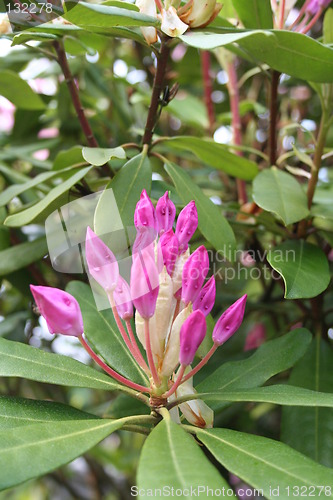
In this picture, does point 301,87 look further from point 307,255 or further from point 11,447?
point 11,447

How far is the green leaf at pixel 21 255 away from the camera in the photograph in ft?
3.12

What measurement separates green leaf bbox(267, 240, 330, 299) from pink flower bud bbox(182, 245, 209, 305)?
0.13m

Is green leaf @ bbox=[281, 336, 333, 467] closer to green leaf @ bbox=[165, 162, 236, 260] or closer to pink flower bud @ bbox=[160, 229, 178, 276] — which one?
green leaf @ bbox=[165, 162, 236, 260]

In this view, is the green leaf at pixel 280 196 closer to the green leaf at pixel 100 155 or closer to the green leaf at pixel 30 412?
the green leaf at pixel 100 155

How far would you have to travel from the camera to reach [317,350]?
106 cm

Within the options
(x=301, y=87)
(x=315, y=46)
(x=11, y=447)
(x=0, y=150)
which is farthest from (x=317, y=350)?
(x=301, y=87)

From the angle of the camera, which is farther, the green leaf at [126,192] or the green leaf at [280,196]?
the green leaf at [280,196]

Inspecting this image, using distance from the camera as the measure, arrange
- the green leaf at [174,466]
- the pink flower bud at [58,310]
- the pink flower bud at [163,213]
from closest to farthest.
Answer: the green leaf at [174,466] < the pink flower bud at [58,310] < the pink flower bud at [163,213]

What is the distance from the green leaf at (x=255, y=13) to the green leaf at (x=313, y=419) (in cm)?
60

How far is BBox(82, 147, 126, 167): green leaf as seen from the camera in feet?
2.46

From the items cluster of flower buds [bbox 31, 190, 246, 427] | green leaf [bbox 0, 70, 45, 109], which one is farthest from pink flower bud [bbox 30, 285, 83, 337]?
green leaf [bbox 0, 70, 45, 109]

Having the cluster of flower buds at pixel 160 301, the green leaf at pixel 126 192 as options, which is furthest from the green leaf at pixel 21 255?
the cluster of flower buds at pixel 160 301

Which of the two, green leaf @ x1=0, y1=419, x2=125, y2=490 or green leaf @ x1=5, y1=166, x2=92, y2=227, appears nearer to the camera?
green leaf @ x1=0, y1=419, x2=125, y2=490

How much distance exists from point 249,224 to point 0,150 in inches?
25.4
